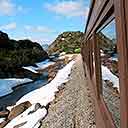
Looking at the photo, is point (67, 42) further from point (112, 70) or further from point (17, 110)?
point (112, 70)

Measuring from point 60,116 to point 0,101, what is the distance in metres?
9.03

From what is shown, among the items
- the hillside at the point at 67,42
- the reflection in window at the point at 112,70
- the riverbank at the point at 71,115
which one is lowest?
the hillside at the point at 67,42

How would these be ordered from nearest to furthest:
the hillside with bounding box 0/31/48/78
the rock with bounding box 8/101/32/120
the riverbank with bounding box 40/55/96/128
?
the riverbank with bounding box 40/55/96/128
the rock with bounding box 8/101/32/120
the hillside with bounding box 0/31/48/78

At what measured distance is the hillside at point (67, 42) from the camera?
7578 cm

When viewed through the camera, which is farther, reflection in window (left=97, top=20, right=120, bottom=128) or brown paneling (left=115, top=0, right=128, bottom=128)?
Answer: reflection in window (left=97, top=20, right=120, bottom=128)

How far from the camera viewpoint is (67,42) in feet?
269

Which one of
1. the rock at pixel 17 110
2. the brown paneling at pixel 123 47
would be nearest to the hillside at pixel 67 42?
the rock at pixel 17 110

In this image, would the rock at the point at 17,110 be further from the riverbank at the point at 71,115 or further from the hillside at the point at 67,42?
the hillside at the point at 67,42

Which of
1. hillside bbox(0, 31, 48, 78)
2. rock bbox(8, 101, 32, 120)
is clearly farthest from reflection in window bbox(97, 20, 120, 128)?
hillside bbox(0, 31, 48, 78)

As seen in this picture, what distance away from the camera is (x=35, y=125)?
23.4 ft

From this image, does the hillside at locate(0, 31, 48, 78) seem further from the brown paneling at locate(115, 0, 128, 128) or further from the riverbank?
the brown paneling at locate(115, 0, 128, 128)

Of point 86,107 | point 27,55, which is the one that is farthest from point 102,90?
point 27,55

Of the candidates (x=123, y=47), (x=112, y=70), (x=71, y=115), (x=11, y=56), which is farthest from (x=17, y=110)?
(x=11, y=56)

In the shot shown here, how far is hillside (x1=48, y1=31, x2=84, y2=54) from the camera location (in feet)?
249
